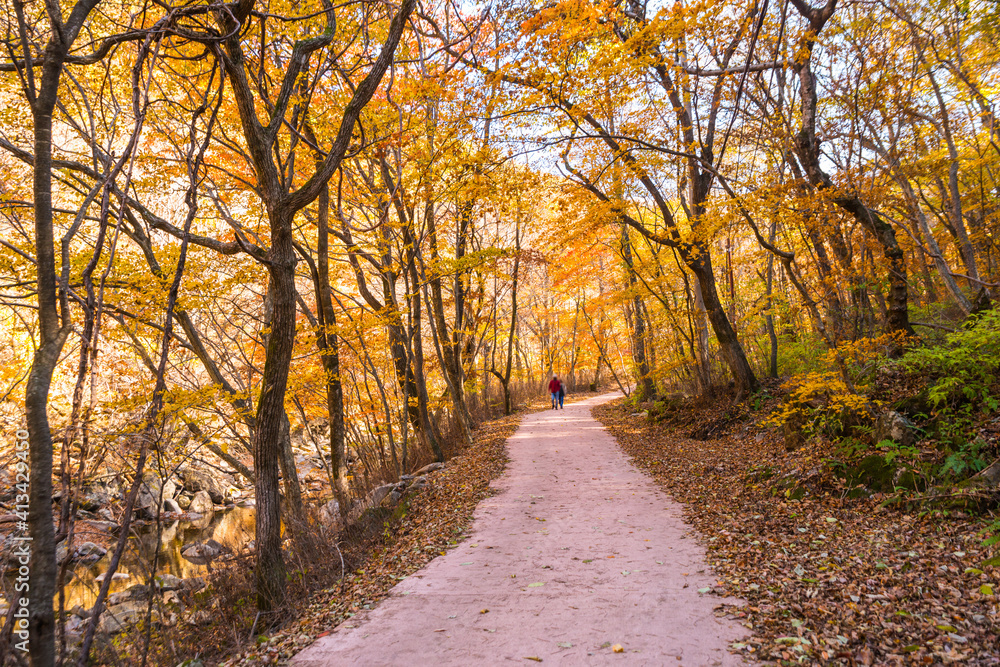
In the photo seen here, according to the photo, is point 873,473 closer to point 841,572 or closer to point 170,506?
point 841,572

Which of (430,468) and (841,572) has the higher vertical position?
(430,468)

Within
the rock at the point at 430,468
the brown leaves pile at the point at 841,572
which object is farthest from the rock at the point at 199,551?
the brown leaves pile at the point at 841,572

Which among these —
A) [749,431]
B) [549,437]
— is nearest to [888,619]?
[749,431]

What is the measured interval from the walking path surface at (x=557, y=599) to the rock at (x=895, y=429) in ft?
8.18

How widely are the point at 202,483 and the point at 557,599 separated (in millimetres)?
14150

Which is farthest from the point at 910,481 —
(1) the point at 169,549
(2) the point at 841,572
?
(1) the point at 169,549

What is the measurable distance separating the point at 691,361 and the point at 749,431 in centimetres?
399

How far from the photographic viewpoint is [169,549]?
11.2 metres

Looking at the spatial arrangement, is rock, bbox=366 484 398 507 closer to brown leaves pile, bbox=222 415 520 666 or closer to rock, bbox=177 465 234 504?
brown leaves pile, bbox=222 415 520 666

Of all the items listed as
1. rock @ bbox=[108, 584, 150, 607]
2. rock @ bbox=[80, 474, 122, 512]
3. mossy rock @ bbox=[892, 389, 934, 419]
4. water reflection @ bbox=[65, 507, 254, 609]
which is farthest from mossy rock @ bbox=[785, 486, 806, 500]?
rock @ bbox=[108, 584, 150, 607]

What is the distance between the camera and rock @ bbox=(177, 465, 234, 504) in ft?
48.5

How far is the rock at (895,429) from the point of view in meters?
5.55

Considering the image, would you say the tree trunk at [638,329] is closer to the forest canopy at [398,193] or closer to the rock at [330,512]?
the forest canopy at [398,193]

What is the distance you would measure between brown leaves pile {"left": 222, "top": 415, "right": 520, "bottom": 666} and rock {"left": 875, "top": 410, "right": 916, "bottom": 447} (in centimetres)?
519
